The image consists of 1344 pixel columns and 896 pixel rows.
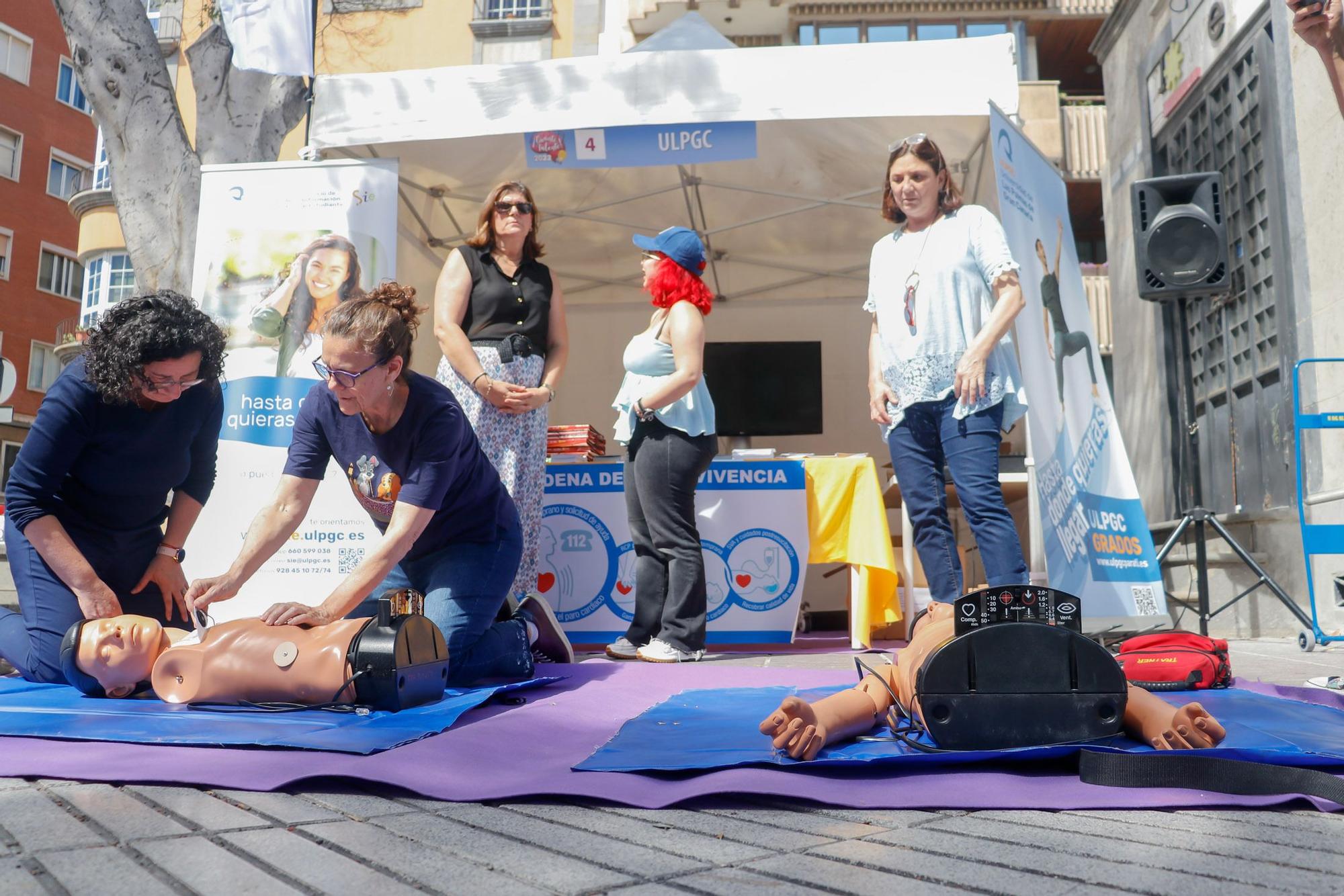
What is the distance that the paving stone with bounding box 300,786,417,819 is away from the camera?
156cm

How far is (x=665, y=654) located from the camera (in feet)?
13.2

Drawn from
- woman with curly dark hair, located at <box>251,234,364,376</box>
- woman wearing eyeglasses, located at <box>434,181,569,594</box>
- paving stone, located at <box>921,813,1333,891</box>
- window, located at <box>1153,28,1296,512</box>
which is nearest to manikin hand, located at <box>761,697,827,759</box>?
paving stone, located at <box>921,813,1333,891</box>

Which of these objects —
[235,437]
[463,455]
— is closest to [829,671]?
[463,455]

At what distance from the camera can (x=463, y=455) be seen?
303 centimetres

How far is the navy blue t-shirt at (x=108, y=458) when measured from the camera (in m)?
2.89

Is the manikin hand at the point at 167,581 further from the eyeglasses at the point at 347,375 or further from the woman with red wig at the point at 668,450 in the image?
the woman with red wig at the point at 668,450

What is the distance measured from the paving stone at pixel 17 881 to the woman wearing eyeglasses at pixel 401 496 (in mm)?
1324

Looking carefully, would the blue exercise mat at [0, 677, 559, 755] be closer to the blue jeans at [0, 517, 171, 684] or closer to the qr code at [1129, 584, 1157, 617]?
the blue jeans at [0, 517, 171, 684]

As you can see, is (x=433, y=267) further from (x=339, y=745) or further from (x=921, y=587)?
(x=339, y=745)

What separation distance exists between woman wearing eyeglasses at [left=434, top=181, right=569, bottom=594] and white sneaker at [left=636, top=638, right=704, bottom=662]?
550mm

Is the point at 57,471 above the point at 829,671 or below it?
above

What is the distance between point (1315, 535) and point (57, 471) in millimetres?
4292

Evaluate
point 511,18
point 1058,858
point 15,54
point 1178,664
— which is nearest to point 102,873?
point 1058,858

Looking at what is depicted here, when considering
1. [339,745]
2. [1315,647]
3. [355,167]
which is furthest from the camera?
[355,167]
